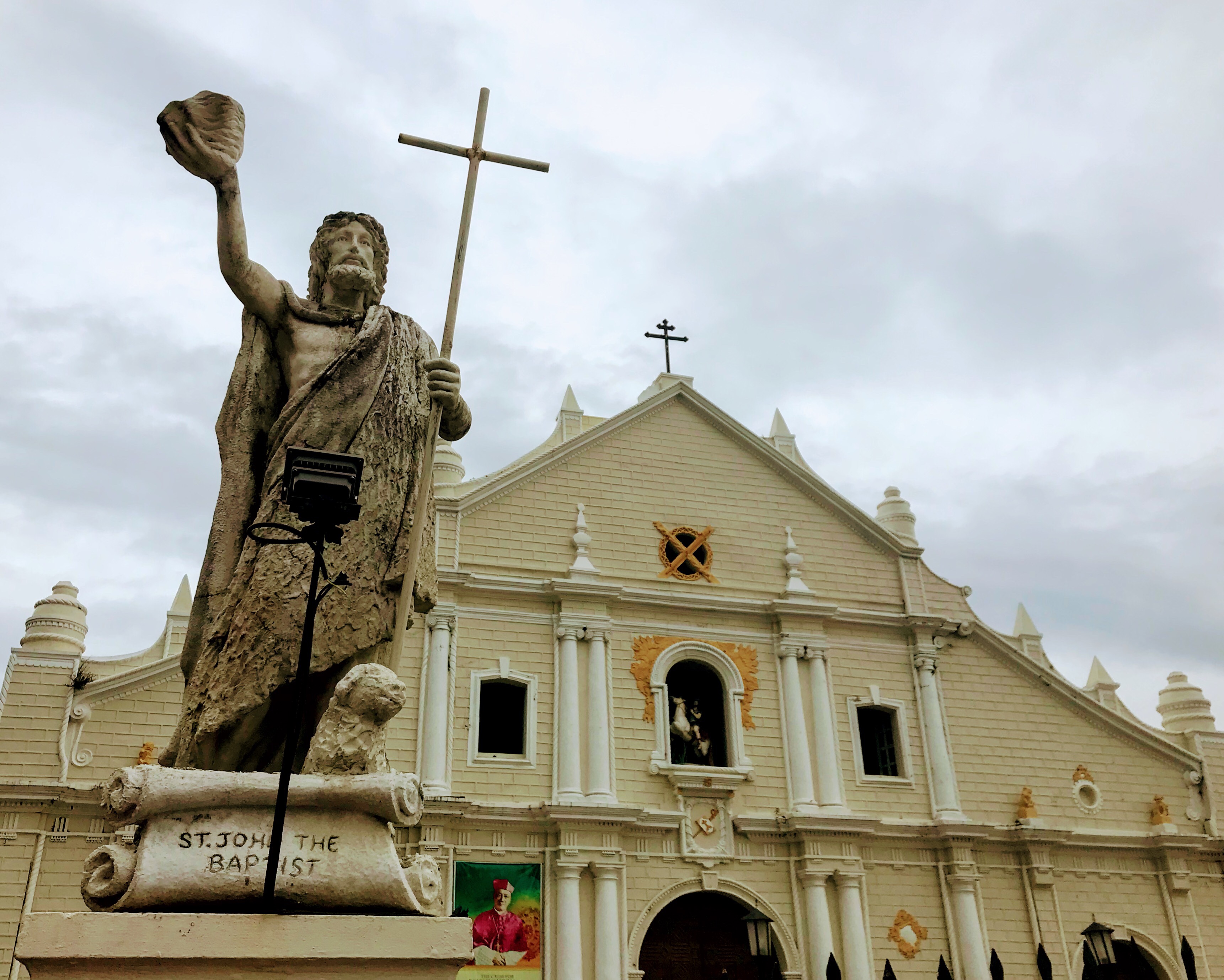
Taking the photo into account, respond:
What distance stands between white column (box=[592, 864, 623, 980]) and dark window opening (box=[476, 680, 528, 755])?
210 cm

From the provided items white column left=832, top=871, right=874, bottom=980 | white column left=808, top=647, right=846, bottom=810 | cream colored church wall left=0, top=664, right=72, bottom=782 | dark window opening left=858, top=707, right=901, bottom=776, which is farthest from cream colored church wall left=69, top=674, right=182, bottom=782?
dark window opening left=858, top=707, right=901, bottom=776

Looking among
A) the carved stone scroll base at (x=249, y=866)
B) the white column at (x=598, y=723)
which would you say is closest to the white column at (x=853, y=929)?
the white column at (x=598, y=723)

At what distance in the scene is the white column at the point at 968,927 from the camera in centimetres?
1506

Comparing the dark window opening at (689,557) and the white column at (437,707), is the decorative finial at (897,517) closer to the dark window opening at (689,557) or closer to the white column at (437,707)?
the dark window opening at (689,557)

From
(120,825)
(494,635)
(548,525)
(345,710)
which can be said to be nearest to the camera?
(120,825)

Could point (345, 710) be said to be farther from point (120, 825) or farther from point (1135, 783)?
point (1135, 783)

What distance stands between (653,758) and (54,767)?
7810 mm

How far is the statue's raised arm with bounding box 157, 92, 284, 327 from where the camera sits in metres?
3.35

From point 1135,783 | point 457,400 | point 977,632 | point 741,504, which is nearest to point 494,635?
point 741,504

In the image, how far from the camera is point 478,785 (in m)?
14.4

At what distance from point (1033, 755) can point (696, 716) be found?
5.67 m

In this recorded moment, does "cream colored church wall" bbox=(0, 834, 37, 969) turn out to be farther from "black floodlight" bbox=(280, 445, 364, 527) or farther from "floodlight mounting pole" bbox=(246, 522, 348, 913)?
"black floodlight" bbox=(280, 445, 364, 527)

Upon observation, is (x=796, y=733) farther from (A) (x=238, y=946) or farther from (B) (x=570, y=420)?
(A) (x=238, y=946)

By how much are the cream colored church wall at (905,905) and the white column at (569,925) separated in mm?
4292
